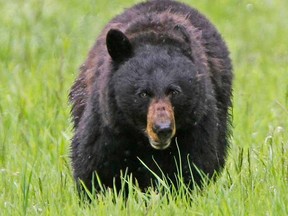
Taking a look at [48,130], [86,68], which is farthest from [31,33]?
[86,68]

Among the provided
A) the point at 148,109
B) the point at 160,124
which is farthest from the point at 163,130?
the point at 148,109

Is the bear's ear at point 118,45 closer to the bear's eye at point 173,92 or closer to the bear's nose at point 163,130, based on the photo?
the bear's eye at point 173,92

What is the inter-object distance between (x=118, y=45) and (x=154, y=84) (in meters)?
0.40

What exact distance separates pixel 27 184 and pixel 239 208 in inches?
48.1

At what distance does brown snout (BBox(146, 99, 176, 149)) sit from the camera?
19.1 feet

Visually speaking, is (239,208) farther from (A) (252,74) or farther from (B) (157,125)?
(A) (252,74)

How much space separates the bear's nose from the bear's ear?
67cm

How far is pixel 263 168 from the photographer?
6387 millimetres

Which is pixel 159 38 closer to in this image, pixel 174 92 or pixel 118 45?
pixel 118 45

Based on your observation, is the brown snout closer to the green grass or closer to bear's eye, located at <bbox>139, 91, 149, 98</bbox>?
bear's eye, located at <bbox>139, 91, 149, 98</bbox>

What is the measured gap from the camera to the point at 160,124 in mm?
5832

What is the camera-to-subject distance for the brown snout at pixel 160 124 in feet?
19.1

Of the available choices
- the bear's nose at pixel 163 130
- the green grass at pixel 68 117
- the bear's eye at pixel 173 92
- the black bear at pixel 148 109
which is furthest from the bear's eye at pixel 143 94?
the green grass at pixel 68 117

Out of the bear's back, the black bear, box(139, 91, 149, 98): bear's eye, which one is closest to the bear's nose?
the black bear
